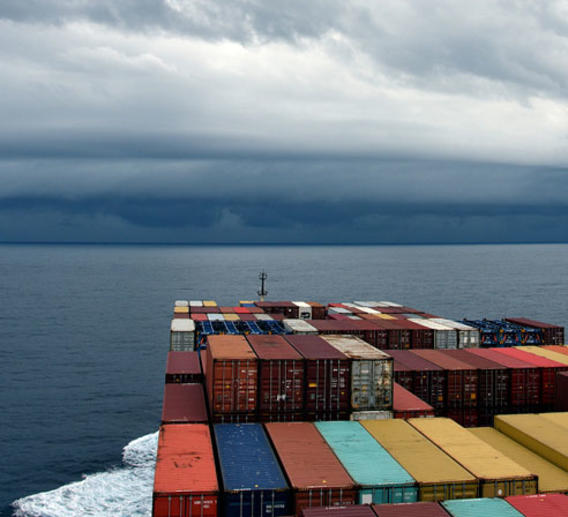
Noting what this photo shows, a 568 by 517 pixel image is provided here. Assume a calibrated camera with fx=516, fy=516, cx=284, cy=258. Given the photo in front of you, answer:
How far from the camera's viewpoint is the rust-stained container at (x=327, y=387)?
26.8m

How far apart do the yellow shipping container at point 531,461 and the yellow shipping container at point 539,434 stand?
27 centimetres

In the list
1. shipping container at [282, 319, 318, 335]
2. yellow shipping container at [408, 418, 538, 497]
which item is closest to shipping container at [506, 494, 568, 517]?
yellow shipping container at [408, 418, 538, 497]

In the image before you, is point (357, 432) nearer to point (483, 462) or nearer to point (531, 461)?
point (483, 462)

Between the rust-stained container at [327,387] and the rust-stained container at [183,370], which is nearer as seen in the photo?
the rust-stained container at [327,387]

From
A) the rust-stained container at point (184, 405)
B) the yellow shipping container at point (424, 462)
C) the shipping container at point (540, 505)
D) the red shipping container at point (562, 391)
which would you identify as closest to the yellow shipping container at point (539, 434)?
the shipping container at point (540, 505)

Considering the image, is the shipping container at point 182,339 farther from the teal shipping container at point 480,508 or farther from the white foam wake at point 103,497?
the teal shipping container at point 480,508

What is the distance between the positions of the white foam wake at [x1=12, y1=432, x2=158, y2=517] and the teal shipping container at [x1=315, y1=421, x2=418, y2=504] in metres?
16.7

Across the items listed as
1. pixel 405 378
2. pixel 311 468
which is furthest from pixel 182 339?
pixel 311 468

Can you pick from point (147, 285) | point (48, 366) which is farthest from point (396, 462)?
point (147, 285)

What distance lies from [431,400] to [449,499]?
49.7 feet

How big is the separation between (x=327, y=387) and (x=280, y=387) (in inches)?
97.7

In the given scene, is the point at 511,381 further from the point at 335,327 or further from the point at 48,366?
the point at 48,366

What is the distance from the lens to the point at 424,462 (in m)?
21.5

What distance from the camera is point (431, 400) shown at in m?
34.4
